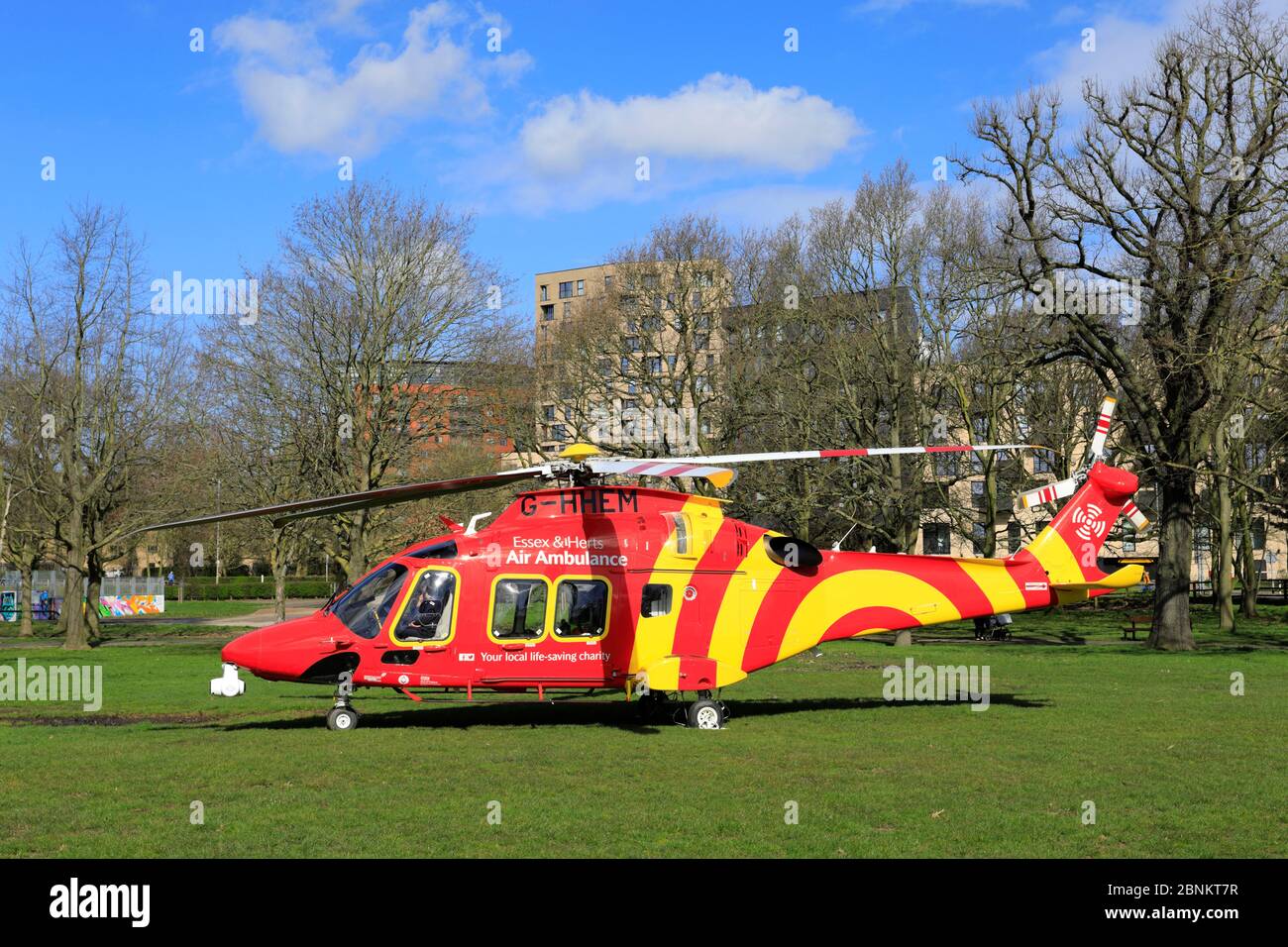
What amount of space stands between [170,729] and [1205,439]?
31.3 meters

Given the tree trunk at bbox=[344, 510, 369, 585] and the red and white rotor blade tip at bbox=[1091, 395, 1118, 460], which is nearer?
the red and white rotor blade tip at bbox=[1091, 395, 1118, 460]

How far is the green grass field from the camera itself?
10.1 metres

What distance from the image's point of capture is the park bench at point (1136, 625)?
40062mm

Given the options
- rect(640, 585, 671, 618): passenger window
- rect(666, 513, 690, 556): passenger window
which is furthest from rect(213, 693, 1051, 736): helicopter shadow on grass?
rect(666, 513, 690, 556): passenger window

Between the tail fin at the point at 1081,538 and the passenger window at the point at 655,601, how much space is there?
251 inches

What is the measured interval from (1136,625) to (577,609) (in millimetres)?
35722

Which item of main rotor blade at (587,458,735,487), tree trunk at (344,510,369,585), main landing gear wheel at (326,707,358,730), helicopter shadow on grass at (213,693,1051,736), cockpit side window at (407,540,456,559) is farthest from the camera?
tree trunk at (344,510,369,585)

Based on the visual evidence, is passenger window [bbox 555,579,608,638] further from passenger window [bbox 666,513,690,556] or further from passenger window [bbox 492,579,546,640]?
passenger window [bbox 666,513,690,556]

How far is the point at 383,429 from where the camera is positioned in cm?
3731

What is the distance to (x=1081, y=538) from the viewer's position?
62.9 ft

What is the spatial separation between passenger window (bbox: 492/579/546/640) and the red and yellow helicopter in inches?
0.8

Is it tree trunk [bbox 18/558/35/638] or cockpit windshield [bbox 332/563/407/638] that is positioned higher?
cockpit windshield [bbox 332/563/407/638]

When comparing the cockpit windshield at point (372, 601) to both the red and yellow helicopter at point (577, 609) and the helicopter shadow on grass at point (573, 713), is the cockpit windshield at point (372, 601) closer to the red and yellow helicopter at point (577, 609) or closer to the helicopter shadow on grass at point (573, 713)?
the red and yellow helicopter at point (577, 609)

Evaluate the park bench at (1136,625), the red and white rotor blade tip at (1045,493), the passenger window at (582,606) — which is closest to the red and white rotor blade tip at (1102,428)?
the red and white rotor blade tip at (1045,493)
